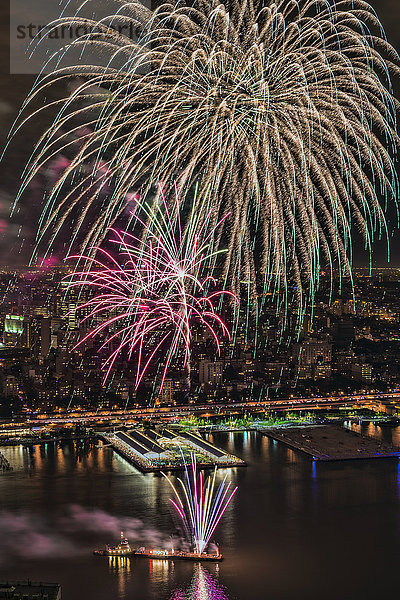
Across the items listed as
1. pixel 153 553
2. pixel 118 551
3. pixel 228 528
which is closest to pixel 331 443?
pixel 228 528

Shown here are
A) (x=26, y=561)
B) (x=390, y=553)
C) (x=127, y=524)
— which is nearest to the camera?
(x=26, y=561)

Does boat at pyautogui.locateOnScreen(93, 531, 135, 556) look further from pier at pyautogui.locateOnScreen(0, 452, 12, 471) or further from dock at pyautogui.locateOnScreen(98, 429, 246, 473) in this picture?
pier at pyautogui.locateOnScreen(0, 452, 12, 471)

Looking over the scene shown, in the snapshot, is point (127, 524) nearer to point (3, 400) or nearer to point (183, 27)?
point (183, 27)

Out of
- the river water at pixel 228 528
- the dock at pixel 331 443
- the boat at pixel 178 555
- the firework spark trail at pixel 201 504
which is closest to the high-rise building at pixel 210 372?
the dock at pixel 331 443

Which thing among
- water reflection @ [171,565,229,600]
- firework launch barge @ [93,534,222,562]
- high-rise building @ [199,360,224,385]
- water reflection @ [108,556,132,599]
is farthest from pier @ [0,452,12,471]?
high-rise building @ [199,360,224,385]

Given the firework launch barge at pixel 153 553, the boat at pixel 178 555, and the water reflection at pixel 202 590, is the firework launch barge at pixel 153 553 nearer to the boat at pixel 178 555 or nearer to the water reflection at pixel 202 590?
the boat at pixel 178 555

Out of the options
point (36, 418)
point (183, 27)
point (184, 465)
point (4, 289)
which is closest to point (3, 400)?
point (36, 418)

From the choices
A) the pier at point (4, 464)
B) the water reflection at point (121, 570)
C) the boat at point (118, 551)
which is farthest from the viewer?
the pier at point (4, 464)
